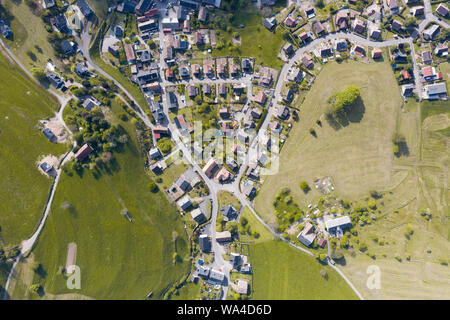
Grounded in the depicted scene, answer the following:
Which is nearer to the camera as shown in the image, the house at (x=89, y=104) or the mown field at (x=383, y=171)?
the mown field at (x=383, y=171)

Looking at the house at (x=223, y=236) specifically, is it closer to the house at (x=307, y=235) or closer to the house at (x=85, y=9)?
the house at (x=307, y=235)

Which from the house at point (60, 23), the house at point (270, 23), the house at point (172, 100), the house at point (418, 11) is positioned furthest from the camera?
the house at point (172, 100)

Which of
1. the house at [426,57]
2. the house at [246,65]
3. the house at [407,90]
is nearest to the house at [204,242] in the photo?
the house at [246,65]

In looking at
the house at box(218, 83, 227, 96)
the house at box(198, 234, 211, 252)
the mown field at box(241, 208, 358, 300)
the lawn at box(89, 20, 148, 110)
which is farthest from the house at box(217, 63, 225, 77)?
the house at box(198, 234, 211, 252)

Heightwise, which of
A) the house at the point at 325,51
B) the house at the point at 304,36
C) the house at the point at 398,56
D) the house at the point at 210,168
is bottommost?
the house at the point at 210,168
